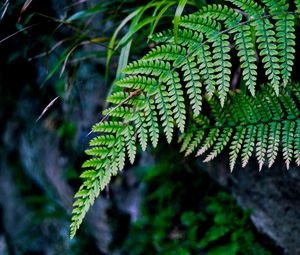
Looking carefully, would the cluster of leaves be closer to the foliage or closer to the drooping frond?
the drooping frond

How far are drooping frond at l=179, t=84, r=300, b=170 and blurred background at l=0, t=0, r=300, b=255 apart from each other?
45cm

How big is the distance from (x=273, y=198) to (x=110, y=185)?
5.20ft

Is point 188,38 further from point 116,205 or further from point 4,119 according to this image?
point 4,119

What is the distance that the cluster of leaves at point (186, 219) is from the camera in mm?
2293

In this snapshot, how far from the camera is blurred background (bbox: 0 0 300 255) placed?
2.11m

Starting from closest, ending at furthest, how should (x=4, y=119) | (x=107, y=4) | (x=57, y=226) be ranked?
(x=107, y=4) → (x=57, y=226) → (x=4, y=119)

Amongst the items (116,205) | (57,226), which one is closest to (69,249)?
(57,226)

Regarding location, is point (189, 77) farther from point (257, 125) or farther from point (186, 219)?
point (186, 219)

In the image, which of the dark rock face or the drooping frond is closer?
the drooping frond

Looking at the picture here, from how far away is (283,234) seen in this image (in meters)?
2.06

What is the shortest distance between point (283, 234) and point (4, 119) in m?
3.71

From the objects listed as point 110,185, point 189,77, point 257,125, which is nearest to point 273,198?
point 257,125

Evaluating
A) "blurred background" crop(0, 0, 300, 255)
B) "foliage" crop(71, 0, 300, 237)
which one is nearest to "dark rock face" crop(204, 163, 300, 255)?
"blurred background" crop(0, 0, 300, 255)

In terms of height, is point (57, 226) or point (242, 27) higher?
point (242, 27)
